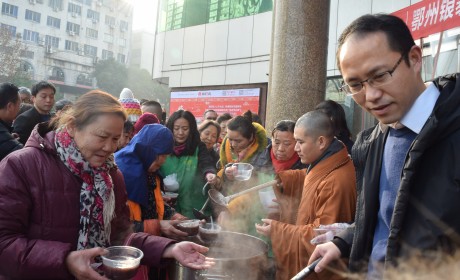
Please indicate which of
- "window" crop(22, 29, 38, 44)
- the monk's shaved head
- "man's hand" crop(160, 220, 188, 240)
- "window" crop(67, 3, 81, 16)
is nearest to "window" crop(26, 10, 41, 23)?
"window" crop(22, 29, 38, 44)

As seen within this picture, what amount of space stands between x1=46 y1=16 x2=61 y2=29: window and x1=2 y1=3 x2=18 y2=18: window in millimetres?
4410

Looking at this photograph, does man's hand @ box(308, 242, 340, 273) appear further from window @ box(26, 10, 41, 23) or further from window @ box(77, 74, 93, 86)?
window @ box(77, 74, 93, 86)

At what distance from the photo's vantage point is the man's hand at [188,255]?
6.82 feet

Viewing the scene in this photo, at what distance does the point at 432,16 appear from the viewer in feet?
17.2

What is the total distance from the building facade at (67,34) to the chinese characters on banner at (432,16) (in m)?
49.0

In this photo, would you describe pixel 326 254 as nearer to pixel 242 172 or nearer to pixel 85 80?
pixel 242 172

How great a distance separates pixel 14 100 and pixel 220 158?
7.96 ft

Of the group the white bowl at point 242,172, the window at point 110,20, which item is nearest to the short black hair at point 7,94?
the white bowl at point 242,172

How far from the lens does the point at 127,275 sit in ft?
5.54

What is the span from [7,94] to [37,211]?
2.80 meters

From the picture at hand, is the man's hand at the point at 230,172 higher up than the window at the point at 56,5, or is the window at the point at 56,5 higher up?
the window at the point at 56,5

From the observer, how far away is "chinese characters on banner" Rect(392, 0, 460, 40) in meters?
4.79

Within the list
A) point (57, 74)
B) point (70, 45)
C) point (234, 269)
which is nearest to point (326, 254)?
point (234, 269)

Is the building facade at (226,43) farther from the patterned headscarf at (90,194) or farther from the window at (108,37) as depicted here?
the window at (108,37)
